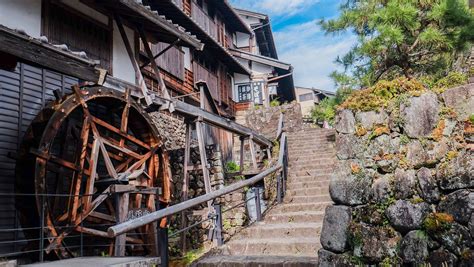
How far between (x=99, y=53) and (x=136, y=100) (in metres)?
1.36

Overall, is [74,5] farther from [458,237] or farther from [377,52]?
[458,237]

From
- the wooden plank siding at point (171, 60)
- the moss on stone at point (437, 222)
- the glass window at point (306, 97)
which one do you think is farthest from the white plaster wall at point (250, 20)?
the moss on stone at point (437, 222)

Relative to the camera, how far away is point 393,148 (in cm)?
328

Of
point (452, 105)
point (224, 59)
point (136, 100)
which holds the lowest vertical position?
point (452, 105)

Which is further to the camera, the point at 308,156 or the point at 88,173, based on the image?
the point at 308,156

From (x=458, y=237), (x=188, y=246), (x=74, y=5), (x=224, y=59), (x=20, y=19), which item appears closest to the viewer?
(x=458, y=237)

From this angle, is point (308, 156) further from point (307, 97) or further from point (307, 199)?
point (307, 97)

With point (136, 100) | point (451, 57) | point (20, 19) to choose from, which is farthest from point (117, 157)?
point (451, 57)

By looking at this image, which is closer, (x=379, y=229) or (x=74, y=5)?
(x=379, y=229)

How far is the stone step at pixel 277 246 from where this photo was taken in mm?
4711

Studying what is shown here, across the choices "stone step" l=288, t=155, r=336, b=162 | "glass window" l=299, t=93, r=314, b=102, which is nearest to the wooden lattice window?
"stone step" l=288, t=155, r=336, b=162

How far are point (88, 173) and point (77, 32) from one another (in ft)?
9.57

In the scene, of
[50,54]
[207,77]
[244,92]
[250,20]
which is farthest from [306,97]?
[50,54]

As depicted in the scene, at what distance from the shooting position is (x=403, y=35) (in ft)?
24.6
